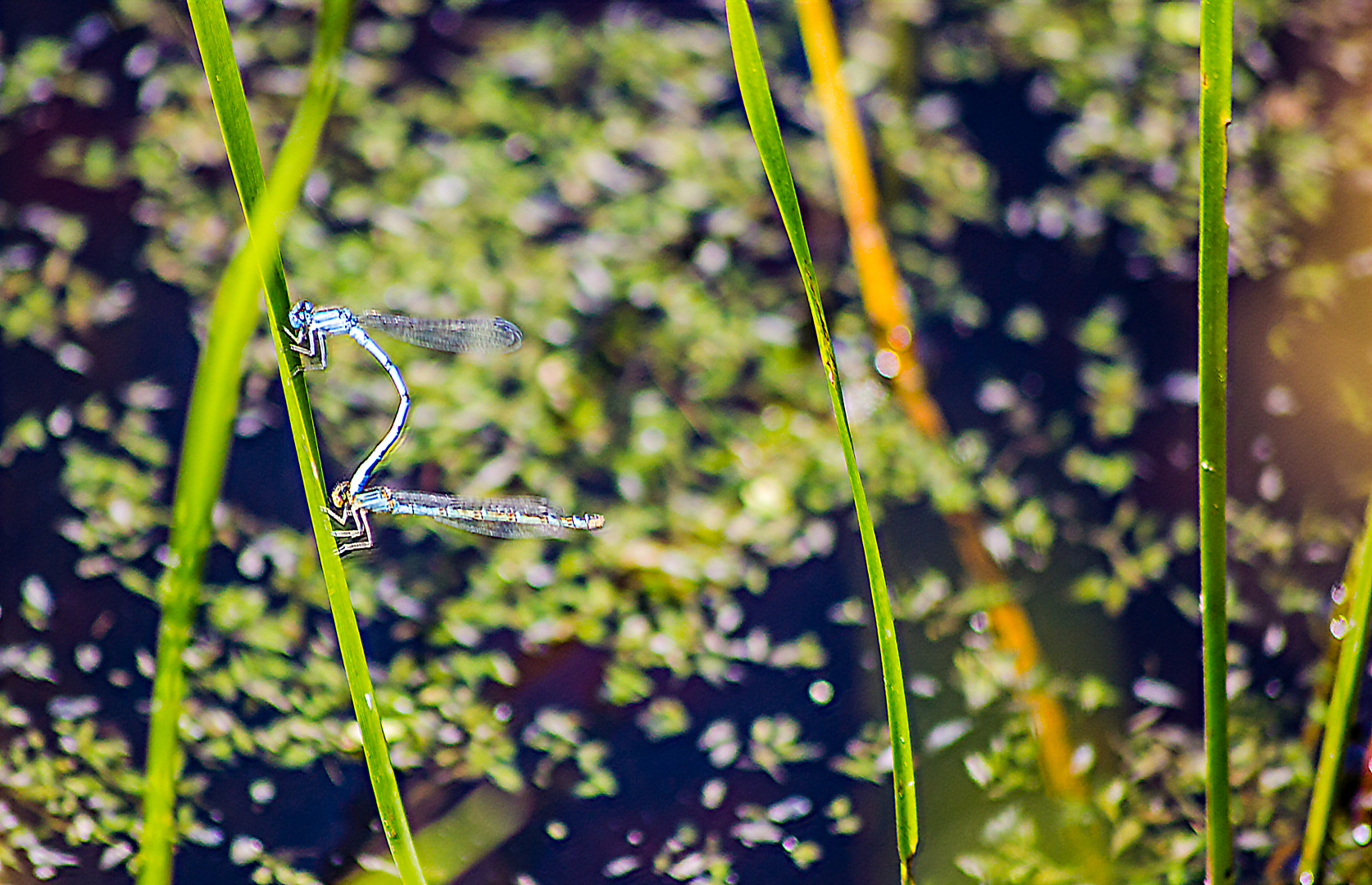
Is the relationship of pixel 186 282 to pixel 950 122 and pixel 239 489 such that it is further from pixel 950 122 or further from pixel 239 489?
pixel 950 122

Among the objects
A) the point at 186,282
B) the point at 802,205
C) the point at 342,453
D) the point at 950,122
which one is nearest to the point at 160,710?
the point at 342,453

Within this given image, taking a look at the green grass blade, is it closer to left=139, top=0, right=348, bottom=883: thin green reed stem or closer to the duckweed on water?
left=139, top=0, right=348, bottom=883: thin green reed stem

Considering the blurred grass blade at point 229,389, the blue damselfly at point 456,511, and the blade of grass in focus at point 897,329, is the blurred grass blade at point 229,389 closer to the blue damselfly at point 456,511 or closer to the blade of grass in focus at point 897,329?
the blue damselfly at point 456,511

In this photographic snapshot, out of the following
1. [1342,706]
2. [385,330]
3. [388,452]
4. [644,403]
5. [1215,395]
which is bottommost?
[1342,706]

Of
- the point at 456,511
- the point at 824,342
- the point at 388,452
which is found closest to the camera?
the point at 824,342

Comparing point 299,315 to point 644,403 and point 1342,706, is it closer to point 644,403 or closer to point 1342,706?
point 1342,706

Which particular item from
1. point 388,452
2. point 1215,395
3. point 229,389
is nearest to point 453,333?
point 388,452
